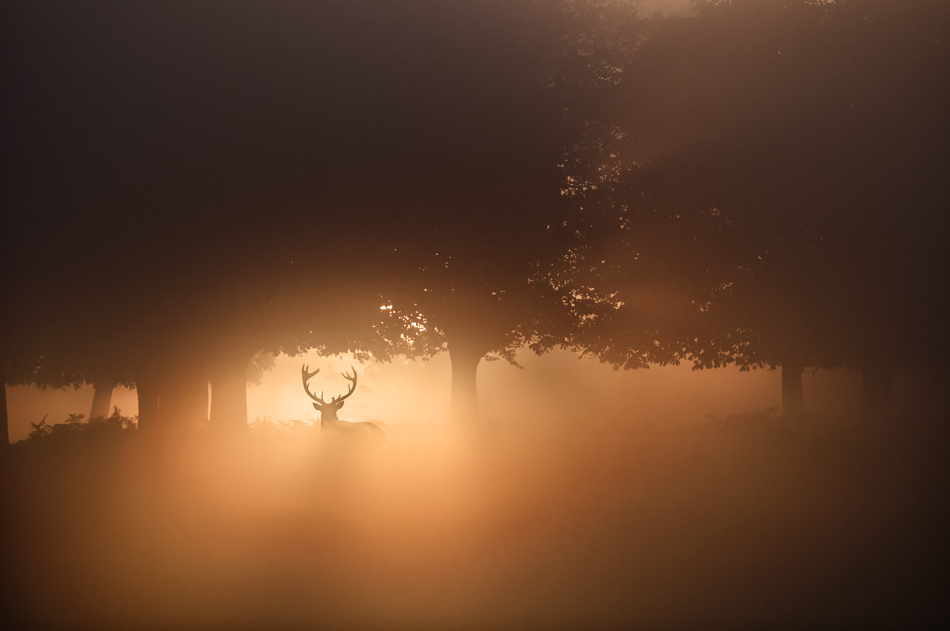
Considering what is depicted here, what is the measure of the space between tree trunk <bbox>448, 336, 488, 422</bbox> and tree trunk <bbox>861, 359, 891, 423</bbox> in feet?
32.9

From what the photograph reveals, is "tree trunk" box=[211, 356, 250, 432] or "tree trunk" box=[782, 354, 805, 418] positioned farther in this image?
"tree trunk" box=[782, 354, 805, 418]

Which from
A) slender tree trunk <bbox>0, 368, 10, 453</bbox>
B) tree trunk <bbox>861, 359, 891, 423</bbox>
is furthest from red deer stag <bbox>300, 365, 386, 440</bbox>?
tree trunk <bbox>861, 359, 891, 423</bbox>

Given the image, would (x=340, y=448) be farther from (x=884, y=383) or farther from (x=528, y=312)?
(x=884, y=383)

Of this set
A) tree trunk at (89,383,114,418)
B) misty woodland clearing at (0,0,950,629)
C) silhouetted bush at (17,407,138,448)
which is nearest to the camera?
misty woodland clearing at (0,0,950,629)

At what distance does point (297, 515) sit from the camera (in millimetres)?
7582

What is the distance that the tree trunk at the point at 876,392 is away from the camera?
1394 centimetres

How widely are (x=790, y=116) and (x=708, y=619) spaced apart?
830cm

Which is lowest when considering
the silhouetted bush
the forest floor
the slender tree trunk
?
the forest floor

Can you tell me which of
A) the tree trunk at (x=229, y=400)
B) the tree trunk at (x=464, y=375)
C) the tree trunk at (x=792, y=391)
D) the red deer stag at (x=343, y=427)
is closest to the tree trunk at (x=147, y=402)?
the tree trunk at (x=229, y=400)

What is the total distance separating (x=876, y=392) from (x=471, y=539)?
1304cm

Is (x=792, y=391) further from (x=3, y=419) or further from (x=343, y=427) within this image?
(x=3, y=419)

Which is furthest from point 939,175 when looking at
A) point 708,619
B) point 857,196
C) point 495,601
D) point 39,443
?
point 39,443

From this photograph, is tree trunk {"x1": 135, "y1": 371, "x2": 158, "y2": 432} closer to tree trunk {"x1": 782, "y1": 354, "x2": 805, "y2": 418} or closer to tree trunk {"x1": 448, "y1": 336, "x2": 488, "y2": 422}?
tree trunk {"x1": 448, "y1": 336, "x2": 488, "y2": 422}

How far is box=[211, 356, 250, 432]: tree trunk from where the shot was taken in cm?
1214
